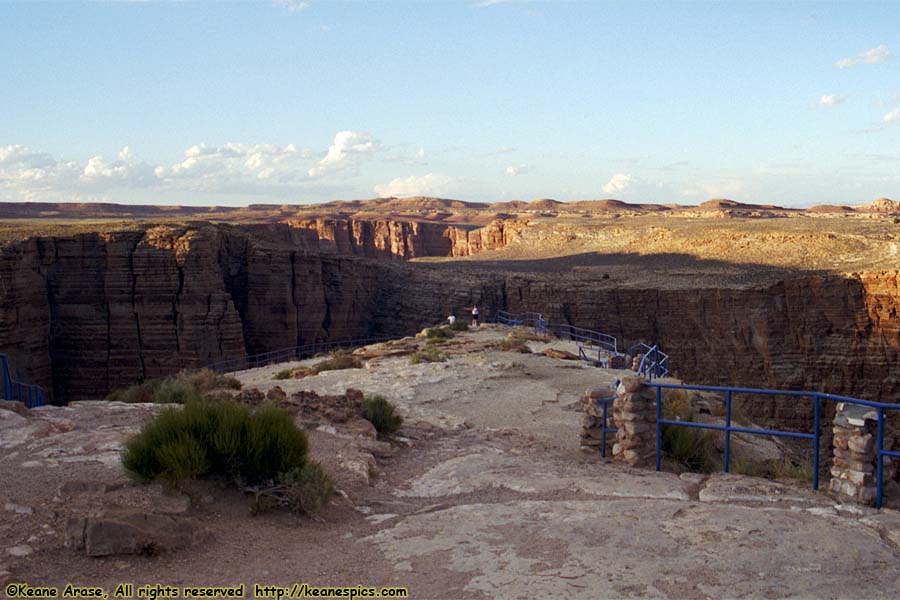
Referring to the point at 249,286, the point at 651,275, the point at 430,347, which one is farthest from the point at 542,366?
Result: the point at 651,275

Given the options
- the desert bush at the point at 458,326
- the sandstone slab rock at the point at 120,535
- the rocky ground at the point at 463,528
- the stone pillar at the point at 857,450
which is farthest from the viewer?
the desert bush at the point at 458,326

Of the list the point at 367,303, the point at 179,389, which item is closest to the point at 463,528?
the point at 179,389

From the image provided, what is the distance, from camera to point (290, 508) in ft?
24.4

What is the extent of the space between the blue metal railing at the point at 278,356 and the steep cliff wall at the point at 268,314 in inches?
37.0

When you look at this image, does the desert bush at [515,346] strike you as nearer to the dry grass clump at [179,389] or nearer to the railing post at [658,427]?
the dry grass clump at [179,389]

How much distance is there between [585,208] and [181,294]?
107013mm

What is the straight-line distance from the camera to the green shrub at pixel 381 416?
11.7 meters

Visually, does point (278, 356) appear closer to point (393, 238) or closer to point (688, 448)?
point (688, 448)

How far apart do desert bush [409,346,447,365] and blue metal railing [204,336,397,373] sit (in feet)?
34.0

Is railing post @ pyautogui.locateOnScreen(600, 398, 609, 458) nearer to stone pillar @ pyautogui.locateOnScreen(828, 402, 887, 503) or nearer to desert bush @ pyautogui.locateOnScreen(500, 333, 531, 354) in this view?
stone pillar @ pyautogui.locateOnScreen(828, 402, 887, 503)

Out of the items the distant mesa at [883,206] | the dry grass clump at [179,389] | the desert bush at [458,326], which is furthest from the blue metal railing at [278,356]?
the distant mesa at [883,206]

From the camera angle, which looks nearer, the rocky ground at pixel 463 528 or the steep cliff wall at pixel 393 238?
the rocky ground at pixel 463 528

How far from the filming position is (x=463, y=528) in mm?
7148

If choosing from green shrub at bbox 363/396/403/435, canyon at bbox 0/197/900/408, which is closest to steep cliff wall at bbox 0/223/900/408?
canyon at bbox 0/197/900/408
